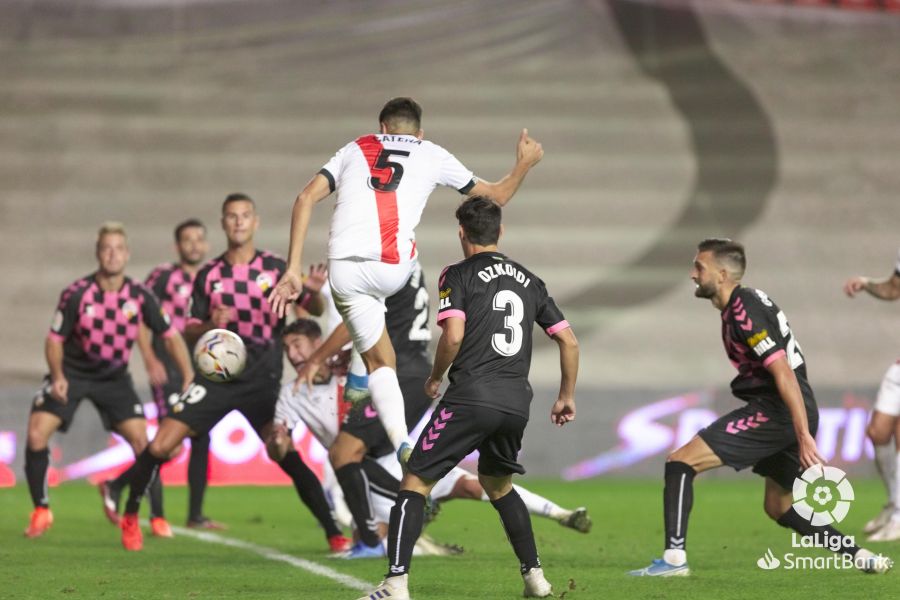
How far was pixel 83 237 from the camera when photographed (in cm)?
1691

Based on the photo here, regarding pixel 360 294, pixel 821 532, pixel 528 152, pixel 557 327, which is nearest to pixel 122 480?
pixel 360 294

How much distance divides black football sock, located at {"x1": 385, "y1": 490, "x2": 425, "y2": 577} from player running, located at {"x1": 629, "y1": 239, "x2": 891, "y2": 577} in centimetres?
156

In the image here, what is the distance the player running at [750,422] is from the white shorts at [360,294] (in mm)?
1644

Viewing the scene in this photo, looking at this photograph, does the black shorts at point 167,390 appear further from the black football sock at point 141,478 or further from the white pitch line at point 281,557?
the black football sock at point 141,478

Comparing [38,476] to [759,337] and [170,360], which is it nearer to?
[170,360]

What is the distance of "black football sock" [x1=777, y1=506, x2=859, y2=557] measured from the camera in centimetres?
667

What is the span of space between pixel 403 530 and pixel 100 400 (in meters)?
4.64

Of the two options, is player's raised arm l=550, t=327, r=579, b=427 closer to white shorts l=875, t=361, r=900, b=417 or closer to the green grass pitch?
the green grass pitch

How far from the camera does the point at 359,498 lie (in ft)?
25.7

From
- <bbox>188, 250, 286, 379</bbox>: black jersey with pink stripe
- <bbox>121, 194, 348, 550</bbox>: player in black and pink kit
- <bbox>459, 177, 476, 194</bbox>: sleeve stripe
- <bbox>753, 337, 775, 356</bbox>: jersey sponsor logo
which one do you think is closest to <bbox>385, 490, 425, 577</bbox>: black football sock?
<bbox>753, 337, 775, 356</bbox>: jersey sponsor logo

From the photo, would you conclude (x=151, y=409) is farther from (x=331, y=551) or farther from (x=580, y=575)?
(x=580, y=575)

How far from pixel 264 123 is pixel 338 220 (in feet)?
35.5

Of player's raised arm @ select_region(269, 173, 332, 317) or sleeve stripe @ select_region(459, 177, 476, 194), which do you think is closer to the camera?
player's raised arm @ select_region(269, 173, 332, 317)

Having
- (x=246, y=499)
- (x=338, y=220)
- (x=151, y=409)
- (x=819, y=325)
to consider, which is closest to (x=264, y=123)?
(x=151, y=409)
